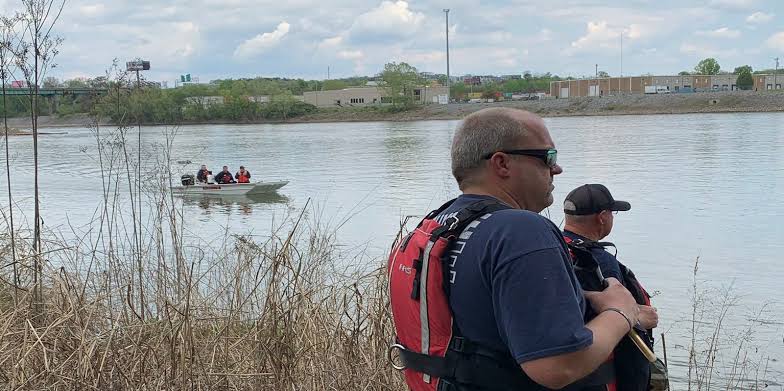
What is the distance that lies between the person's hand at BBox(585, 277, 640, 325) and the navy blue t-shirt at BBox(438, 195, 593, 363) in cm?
22

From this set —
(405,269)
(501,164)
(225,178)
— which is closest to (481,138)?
(501,164)

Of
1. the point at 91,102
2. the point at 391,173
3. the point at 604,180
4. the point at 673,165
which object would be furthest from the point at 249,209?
the point at 91,102

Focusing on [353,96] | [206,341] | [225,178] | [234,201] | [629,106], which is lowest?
[234,201]

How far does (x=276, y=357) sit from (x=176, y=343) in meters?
0.56

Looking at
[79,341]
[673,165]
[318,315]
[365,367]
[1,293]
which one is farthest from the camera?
[673,165]

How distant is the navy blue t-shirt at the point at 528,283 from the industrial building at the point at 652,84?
137 meters

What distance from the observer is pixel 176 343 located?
4605 mm

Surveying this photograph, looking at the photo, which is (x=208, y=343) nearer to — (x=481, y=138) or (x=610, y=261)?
(x=610, y=261)

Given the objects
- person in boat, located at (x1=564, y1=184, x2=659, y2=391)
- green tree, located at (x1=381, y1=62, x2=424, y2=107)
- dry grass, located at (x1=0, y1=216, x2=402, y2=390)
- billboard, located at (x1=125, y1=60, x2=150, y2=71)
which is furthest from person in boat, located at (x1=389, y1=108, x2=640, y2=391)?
green tree, located at (x1=381, y1=62, x2=424, y2=107)

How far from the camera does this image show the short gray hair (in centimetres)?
254

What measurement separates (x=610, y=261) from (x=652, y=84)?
144 m

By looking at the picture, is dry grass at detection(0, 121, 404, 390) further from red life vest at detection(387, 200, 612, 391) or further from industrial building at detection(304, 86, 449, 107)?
industrial building at detection(304, 86, 449, 107)

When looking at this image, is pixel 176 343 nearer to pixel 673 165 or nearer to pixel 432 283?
pixel 432 283

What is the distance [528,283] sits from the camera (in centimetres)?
219
